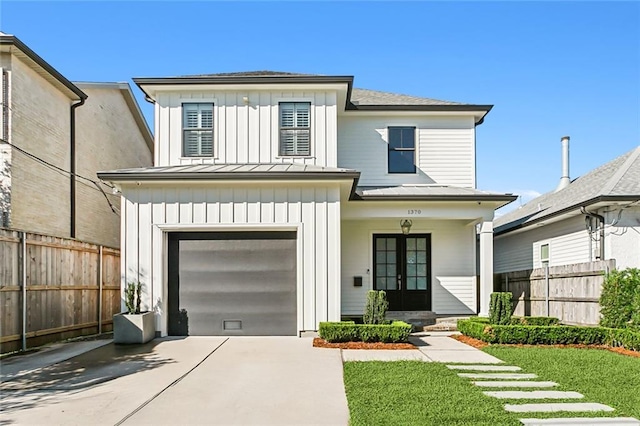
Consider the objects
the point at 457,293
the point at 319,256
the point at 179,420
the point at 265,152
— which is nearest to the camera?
the point at 179,420

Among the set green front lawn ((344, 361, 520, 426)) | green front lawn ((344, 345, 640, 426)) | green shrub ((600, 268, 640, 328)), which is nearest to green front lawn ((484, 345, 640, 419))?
green front lawn ((344, 345, 640, 426))

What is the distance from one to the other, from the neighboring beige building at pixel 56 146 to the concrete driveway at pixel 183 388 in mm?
4769

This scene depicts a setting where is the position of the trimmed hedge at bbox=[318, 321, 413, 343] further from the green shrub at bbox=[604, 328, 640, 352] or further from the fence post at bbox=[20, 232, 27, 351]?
the fence post at bbox=[20, 232, 27, 351]

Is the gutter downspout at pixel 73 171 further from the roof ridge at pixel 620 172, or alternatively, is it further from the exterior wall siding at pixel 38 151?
the roof ridge at pixel 620 172

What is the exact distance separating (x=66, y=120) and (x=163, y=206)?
5061 millimetres

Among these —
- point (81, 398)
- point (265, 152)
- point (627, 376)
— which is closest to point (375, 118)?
point (265, 152)

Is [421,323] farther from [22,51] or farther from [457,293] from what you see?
[22,51]

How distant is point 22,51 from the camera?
1155 centimetres

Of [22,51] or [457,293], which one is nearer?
[22,51]

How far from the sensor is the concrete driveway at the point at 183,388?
560 centimetres

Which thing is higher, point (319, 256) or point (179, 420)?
point (319, 256)

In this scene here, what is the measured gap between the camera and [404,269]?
15.1m

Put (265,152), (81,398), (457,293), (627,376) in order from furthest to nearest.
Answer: (457,293), (265,152), (627,376), (81,398)

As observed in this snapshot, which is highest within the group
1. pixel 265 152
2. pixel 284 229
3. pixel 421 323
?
pixel 265 152
